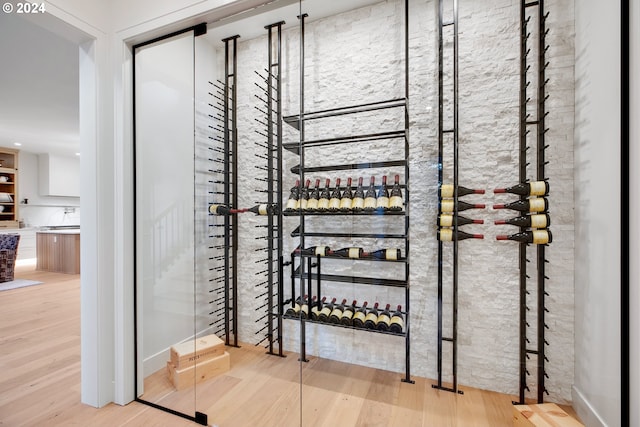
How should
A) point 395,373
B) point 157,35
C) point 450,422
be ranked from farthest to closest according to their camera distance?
point 395,373 → point 157,35 → point 450,422

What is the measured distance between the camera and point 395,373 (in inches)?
79.0

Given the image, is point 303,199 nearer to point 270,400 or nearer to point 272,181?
point 272,181

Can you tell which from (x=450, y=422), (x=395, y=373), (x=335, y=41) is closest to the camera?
(x=450, y=422)

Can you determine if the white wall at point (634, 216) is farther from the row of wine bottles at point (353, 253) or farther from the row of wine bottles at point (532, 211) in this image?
the row of wine bottles at point (353, 253)

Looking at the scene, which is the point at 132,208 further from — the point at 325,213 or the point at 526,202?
the point at 526,202

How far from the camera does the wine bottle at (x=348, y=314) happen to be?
6.82ft

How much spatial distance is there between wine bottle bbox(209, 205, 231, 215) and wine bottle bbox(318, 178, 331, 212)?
726 mm

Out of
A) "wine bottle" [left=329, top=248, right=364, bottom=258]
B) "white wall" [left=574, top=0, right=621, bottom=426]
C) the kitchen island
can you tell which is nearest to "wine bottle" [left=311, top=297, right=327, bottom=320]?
"wine bottle" [left=329, top=248, right=364, bottom=258]

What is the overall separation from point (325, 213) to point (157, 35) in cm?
153

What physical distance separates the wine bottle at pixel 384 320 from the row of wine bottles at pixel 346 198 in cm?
72

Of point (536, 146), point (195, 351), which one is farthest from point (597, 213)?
point (195, 351)

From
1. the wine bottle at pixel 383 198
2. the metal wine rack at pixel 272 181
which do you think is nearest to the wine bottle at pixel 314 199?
the metal wine rack at pixel 272 181

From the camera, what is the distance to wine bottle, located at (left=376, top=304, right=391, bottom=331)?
200 cm

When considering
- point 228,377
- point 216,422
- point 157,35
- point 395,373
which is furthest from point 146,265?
point 395,373
